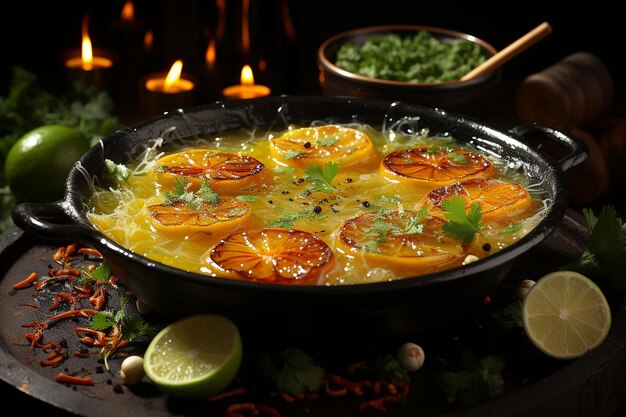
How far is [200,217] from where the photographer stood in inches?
118

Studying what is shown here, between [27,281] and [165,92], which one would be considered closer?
[27,281]

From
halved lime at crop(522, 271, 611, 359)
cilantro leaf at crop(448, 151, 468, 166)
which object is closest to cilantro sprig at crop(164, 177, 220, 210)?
cilantro leaf at crop(448, 151, 468, 166)

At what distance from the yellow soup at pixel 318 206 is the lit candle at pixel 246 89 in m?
1.81

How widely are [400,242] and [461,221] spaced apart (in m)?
0.24

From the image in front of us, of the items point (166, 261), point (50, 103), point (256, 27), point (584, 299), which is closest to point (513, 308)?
point (584, 299)

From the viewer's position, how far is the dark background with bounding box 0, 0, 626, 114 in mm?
6359

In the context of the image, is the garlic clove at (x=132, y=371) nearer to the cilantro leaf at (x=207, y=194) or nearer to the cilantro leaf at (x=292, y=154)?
the cilantro leaf at (x=207, y=194)

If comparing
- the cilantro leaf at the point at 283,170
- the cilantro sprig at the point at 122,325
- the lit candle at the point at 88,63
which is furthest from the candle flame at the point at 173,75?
the cilantro sprig at the point at 122,325

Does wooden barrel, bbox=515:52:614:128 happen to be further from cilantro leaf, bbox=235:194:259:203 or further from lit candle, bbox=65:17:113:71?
lit candle, bbox=65:17:113:71

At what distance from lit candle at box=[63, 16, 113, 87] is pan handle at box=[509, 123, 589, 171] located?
10.9 ft

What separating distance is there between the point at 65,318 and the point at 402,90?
224 centimetres

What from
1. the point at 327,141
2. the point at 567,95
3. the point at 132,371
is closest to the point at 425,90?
the point at 327,141

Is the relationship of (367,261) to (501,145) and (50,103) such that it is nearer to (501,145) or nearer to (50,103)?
(501,145)

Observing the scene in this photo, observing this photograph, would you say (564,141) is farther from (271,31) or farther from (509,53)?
(271,31)
